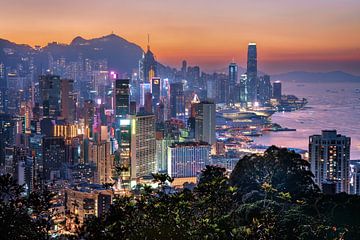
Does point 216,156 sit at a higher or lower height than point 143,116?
lower

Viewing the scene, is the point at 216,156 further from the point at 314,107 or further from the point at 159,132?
the point at 314,107

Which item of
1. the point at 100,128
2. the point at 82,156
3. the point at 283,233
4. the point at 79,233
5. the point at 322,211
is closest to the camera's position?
the point at 79,233

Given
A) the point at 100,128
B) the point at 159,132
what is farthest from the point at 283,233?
the point at 100,128

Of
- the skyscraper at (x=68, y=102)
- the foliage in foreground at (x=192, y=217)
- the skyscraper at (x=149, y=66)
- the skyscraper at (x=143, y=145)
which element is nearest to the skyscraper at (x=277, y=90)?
the skyscraper at (x=149, y=66)

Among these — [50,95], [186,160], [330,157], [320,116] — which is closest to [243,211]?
[330,157]

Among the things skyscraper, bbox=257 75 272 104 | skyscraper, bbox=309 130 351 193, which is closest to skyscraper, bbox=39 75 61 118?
skyscraper, bbox=257 75 272 104

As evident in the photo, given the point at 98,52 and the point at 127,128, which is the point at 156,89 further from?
the point at 127,128

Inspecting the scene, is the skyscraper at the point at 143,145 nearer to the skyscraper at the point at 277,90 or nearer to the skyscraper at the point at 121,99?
the skyscraper at the point at 121,99
